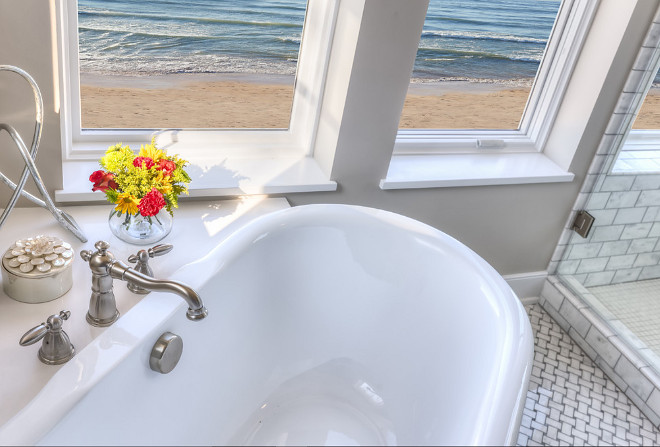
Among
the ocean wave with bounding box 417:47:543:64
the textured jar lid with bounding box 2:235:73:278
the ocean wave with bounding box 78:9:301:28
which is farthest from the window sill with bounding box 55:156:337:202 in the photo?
the ocean wave with bounding box 417:47:543:64

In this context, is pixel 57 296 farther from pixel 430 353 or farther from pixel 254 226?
pixel 430 353

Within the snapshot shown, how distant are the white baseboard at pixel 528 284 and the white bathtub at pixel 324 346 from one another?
1.11 metres

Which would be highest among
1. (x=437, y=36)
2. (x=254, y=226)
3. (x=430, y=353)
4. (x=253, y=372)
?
(x=437, y=36)

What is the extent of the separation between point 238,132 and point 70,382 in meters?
1.28

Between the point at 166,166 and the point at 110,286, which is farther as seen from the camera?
the point at 166,166

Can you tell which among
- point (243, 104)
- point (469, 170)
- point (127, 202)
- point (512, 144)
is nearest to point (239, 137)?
point (243, 104)

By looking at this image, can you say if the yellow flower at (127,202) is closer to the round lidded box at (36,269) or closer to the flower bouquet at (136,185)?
the flower bouquet at (136,185)

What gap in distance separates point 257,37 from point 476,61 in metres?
0.96

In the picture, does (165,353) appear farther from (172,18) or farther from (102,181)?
(172,18)

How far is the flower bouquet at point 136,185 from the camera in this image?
5.28 ft

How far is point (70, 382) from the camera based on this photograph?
1.17 metres

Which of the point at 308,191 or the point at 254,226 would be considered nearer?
the point at 254,226

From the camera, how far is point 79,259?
165cm

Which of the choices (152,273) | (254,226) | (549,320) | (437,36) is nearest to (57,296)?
(152,273)
